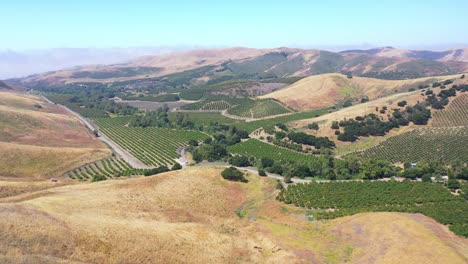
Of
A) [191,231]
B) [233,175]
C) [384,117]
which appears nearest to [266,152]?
[233,175]

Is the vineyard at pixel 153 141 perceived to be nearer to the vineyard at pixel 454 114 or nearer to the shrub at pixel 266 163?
the shrub at pixel 266 163

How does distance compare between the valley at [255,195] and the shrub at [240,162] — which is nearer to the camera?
the valley at [255,195]

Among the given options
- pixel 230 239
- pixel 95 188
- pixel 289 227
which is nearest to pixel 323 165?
pixel 289 227

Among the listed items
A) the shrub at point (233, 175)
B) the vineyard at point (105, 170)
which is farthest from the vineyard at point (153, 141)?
the shrub at point (233, 175)

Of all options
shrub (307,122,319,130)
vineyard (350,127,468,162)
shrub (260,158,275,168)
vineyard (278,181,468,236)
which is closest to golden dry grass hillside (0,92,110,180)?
shrub (260,158,275,168)

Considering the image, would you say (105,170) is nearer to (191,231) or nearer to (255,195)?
(255,195)

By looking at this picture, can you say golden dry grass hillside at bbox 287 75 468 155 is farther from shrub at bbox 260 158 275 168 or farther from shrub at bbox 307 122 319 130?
shrub at bbox 260 158 275 168
